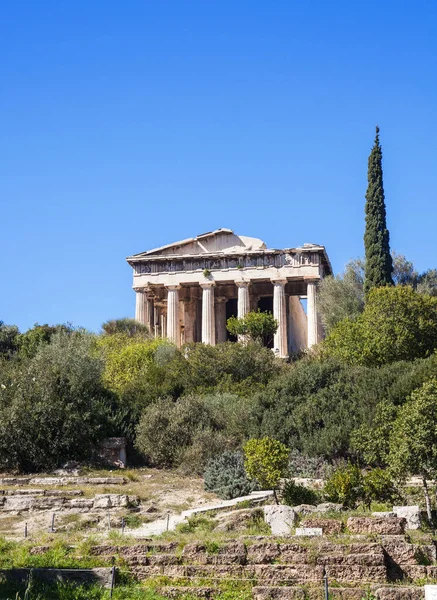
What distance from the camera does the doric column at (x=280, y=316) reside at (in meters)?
55.8

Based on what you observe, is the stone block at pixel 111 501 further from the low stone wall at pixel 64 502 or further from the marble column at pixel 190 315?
the marble column at pixel 190 315

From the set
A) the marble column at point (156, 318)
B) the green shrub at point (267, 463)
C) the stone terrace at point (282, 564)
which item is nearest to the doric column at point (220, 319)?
the marble column at point (156, 318)

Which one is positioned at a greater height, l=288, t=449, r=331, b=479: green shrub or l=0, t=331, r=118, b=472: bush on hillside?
l=0, t=331, r=118, b=472: bush on hillside

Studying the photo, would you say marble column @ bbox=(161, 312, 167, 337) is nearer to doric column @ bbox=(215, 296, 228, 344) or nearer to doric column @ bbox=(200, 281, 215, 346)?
doric column @ bbox=(200, 281, 215, 346)

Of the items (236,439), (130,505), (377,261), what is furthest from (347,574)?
(377,261)

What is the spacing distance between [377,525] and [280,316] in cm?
4007

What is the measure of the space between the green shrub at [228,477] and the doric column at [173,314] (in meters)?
27.7

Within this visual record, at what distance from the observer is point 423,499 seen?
81.6ft

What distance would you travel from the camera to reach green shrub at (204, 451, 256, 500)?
88.4 ft

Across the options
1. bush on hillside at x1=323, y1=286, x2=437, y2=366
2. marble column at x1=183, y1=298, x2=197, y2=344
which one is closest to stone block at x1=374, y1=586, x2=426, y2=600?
bush on hillside at x1=323, y1=286, x2=437, y2=366

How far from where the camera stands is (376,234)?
46750 mm

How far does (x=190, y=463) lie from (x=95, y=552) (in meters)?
14.5

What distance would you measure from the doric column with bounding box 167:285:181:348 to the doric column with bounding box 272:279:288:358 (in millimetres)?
5990

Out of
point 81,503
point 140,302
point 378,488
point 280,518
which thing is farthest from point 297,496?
point 140,302
